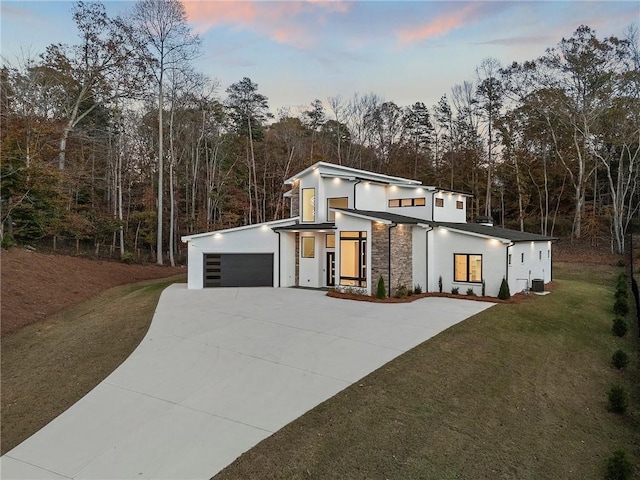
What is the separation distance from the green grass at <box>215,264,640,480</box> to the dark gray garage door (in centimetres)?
974

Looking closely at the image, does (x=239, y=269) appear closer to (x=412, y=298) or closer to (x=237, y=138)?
(x=412, y=298)

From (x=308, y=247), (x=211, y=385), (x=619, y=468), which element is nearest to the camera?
(x=619, y=468)

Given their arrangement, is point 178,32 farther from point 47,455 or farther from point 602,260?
point 602,260

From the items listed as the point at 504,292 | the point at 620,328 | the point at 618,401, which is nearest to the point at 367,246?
the point at 504,292

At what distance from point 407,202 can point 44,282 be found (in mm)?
16535

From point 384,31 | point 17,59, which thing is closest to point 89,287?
point 17,59

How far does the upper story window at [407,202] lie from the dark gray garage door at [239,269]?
257 inches

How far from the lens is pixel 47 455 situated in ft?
16.4

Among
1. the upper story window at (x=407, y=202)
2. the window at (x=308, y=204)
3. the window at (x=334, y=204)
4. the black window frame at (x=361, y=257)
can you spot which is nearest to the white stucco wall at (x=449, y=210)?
the upper story window at (x=407, y=202)

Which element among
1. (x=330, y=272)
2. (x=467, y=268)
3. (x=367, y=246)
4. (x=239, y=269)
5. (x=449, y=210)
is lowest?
(x=330, y=272)

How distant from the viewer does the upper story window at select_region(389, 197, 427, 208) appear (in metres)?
17.8

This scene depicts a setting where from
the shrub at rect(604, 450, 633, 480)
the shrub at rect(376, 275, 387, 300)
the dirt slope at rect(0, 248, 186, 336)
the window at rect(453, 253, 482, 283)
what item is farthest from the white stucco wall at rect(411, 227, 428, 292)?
the dirt slope at rect(0, 248, 186, 336)

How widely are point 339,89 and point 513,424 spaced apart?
109ft

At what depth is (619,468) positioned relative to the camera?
4.94 m
